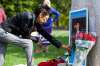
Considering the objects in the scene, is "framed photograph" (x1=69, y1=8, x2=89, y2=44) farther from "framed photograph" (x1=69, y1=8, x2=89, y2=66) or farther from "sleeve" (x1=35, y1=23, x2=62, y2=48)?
"sleeve" (x1=35, y1=23, x2=62, y2=48)

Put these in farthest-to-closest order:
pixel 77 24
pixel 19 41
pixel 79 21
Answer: pixel 19 41 < pixel 77 24 < pixel 79 21

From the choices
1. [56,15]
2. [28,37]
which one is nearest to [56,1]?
[56,15]

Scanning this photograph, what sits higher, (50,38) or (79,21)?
(79,21)

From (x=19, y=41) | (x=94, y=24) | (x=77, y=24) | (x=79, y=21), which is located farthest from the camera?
(x=19, y=41)

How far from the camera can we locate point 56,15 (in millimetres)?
13523

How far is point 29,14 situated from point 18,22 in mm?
340

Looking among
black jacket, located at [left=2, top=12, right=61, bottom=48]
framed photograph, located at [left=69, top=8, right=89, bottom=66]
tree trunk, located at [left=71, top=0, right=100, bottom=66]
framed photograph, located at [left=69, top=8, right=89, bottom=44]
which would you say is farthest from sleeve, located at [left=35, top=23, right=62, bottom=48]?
tree trunk, located at [left=71, top=0, right=100, bottom=66]

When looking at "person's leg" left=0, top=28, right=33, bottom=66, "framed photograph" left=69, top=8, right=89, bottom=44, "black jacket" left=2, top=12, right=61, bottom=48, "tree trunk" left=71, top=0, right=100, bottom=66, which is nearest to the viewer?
"tree trunk" left=71, top=0, right=100, bottom=66

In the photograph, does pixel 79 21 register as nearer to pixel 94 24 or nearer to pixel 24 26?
pixel 94 24

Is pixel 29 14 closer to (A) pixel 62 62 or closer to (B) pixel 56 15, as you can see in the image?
(A) pixel 62 62

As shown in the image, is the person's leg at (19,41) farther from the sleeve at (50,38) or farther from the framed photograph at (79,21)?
the framed photograph at (79,21)

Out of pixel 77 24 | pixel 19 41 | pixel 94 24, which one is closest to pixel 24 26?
pixel 19 41

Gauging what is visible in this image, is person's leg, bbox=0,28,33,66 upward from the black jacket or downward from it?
downward

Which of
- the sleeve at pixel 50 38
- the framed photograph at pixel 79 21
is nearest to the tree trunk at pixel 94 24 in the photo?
the framed photograph at pixel 79 21
